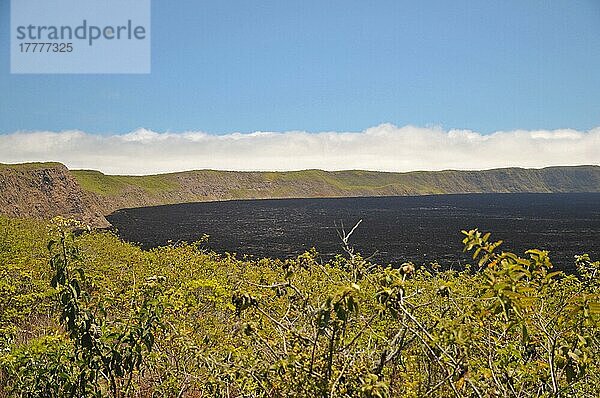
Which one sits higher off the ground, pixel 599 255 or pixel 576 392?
pixel 576 392

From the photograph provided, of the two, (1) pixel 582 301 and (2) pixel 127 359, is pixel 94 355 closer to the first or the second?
(2) pixel 127 359

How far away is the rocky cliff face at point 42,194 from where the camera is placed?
96.2 m

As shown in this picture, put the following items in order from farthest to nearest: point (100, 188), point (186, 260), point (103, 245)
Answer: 1. point (100, 188)
2. point (103, 245)
3. point (186, 260)

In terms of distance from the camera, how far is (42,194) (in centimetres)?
10400

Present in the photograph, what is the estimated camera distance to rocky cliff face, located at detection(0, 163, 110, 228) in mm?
96188

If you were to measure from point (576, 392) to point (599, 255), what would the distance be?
5222 centimetres

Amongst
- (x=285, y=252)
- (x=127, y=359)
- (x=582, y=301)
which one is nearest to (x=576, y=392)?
(x=582, y=301)

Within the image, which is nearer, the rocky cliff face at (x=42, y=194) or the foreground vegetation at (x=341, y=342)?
the foreground vegetation at (x=341, y=342)

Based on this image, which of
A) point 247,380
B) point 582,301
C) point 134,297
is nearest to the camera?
point 582,301

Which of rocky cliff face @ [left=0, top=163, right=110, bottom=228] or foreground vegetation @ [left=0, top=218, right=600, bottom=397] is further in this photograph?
rocky cliff face @ [left=0, top=163, right=110, bottom=228]

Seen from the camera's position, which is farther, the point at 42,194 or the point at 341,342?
the point at 42,194

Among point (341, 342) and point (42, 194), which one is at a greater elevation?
point (42, 194)

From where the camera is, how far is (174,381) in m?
9.27

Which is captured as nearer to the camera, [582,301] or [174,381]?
[582,301]
